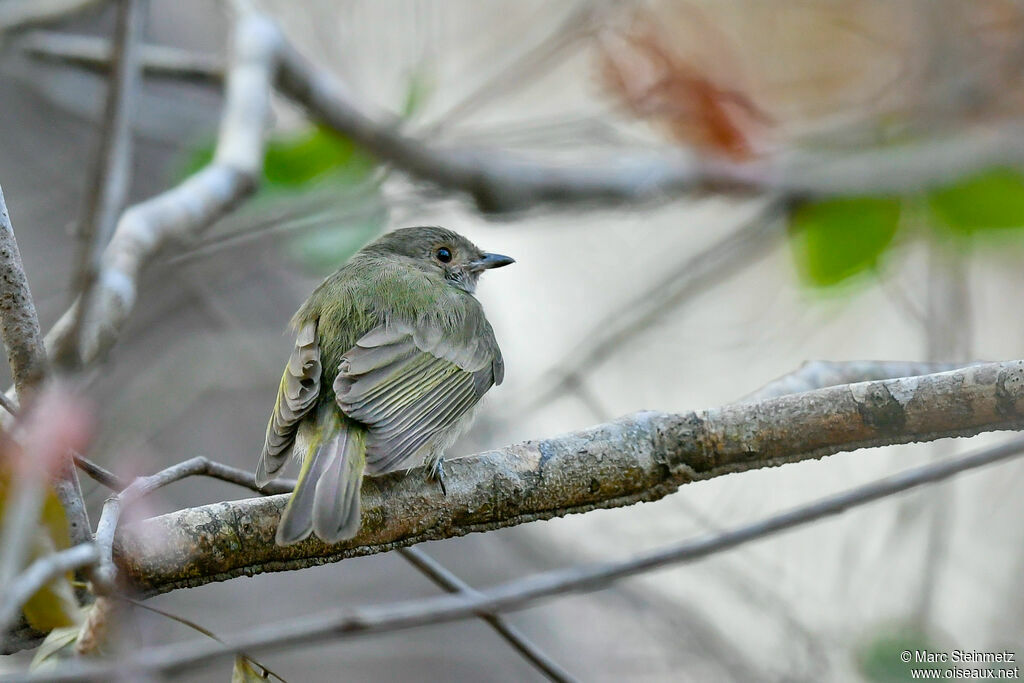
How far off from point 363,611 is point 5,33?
4.28 m

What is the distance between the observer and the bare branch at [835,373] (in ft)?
10.6

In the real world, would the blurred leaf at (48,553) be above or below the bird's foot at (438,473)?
below

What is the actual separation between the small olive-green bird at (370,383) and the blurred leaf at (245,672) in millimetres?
287

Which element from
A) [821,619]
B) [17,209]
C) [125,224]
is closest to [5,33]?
[17,209]

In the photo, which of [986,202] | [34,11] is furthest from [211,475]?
[986,202]

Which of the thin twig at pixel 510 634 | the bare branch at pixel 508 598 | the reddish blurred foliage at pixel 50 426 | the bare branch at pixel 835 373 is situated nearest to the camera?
the bare branch at pixel 508 598

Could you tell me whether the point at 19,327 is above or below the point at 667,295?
below

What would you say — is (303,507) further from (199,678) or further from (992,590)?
(992,590)

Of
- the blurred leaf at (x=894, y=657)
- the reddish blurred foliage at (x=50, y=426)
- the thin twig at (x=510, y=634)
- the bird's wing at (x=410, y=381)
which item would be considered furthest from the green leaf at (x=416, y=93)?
the reddish blurred foliage at (x=50, y=426)

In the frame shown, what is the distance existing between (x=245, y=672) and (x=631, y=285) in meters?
4.54

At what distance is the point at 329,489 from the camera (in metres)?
2.45

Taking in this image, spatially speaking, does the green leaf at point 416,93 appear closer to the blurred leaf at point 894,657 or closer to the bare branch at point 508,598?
the blurred leaf at point 894,657

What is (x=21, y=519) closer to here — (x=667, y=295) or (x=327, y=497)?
(x=327, y=497)

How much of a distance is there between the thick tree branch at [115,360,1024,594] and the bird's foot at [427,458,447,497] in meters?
0.02
